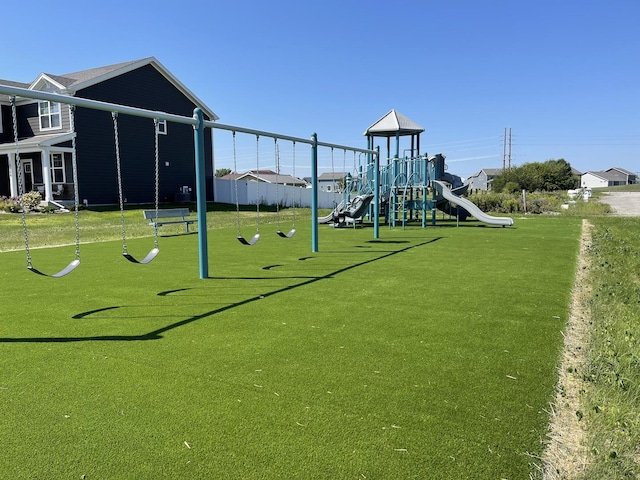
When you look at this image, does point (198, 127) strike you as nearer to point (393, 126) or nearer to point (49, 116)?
point (393, 126)

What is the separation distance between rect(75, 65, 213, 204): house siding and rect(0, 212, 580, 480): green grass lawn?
19095mm

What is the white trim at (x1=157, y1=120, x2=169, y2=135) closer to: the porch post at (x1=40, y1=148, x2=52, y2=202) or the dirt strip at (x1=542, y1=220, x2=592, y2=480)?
the porch post at (x1=40, y1=148, x2=52, y2=202)

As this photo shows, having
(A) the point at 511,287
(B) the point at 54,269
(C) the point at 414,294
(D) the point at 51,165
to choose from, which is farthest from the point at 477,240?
(D) the point at 51,165

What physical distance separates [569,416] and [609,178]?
144 meters

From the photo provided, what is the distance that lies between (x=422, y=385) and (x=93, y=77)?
1030 inches

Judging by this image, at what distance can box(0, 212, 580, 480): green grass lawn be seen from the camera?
242cm

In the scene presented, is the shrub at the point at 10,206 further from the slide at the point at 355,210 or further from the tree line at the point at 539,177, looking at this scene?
the tree line at the point at 539,177

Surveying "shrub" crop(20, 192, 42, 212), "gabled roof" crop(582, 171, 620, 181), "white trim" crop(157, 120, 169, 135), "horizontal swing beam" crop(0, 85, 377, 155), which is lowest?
"shrub" crop(20, 192, 42, 212)

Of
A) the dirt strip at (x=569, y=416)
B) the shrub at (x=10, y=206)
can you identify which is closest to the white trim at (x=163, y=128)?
the shrub at (x=10, y=206)

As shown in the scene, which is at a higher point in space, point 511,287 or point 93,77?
point 93,77

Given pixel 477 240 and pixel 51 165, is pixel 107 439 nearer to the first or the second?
pixel 477 240

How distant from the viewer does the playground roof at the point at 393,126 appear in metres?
19.2

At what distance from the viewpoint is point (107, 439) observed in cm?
260

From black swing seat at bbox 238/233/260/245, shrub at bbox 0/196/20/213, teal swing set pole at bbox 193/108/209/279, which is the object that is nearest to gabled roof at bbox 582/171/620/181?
shrub at bbox 0/196/20/213
